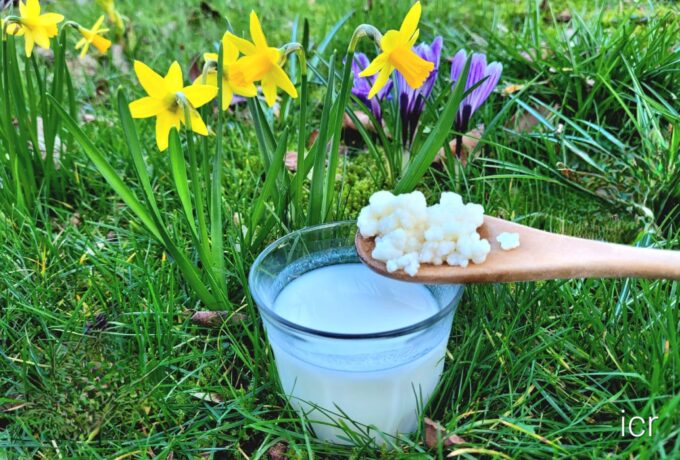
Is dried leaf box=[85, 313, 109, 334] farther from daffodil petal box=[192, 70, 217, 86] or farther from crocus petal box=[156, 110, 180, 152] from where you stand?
daffodil petal box=[192, 70, 217, 86]

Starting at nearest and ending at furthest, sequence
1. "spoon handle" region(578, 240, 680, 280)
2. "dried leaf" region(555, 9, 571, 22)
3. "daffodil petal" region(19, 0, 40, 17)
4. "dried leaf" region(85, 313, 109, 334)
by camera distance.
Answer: "spoon handle" region(578, 240, 680, 280) < "dried leaf" region(85, 313, 109, 334) < "daffodil petal" region(19, 0, 40, 17) < "dried leaf" region(555, 9, 571, 22)

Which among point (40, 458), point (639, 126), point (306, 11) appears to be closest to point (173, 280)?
point (40, 458)

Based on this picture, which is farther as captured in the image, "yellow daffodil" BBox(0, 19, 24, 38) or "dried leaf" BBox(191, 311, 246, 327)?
"yellow daffodil" BBox(0, 19, 24, 38)

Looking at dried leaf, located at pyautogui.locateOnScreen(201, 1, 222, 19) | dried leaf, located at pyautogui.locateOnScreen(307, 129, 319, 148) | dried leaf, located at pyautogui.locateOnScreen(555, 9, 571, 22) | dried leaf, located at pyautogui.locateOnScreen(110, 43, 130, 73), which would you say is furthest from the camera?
dried leaf, located at pyautogui.locateOnScreen(201, 1, 222, 19)

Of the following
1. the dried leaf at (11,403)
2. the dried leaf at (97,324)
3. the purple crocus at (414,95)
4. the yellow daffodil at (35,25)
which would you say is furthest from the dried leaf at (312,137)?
the dried leaf at (11,403)

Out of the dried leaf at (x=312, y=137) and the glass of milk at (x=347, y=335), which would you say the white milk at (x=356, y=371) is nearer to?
the glass of milk at (x=347, y=335)

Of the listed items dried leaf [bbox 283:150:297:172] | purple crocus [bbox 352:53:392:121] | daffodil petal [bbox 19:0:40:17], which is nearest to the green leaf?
purple crocus [bbox 352:53:392:121]

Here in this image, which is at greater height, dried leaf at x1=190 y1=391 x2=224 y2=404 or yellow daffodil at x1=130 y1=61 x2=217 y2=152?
yellow daffodil at x1=130 y1=61 x2=217 y2=152
